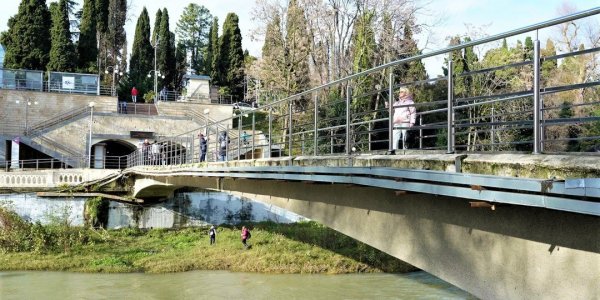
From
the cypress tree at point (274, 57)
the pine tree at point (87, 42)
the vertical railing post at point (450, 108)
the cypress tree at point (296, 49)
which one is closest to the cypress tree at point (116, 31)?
the pine tree at point (87, 42)

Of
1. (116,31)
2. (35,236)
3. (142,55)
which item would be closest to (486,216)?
(35,236)

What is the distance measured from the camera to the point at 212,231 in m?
27.5

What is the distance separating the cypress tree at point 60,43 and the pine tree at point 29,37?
65 cm

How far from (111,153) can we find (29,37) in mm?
14411

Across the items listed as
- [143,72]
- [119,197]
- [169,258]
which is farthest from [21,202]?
[143,72]

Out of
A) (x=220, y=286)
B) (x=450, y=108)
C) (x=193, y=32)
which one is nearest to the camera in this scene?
(x=450, y=108)

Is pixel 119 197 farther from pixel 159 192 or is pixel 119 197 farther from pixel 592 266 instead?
pixel 592 266

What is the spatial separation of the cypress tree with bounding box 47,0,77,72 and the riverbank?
3027cm

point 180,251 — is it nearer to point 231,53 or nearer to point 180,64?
point 231,53

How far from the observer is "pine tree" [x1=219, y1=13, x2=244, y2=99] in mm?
63969

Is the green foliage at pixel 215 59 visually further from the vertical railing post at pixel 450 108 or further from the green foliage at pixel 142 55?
the vertical railing post at pixel 450 108

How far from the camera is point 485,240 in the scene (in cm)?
495

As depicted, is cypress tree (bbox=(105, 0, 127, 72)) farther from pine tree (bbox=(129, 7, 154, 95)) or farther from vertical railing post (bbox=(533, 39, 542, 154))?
vertical railing post (bbox=(533, 39, 542, 154))

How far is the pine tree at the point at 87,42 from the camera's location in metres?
59.0
